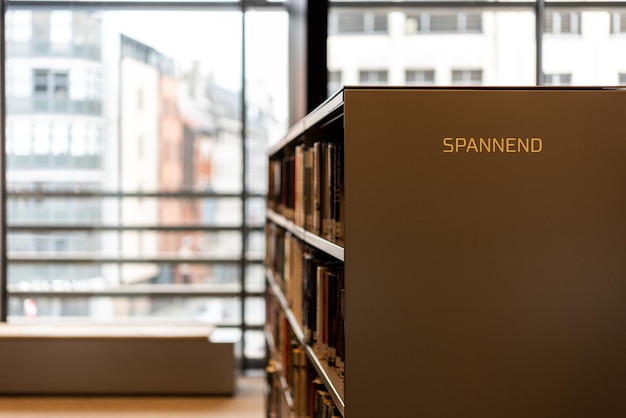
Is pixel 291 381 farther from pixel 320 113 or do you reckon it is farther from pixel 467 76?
pixel 467 76

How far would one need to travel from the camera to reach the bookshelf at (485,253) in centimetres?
184

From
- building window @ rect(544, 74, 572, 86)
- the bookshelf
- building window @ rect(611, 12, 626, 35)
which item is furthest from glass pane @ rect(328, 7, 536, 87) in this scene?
the bookshelf

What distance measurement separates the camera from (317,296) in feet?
8.09

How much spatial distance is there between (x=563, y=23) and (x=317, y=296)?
4.65 m

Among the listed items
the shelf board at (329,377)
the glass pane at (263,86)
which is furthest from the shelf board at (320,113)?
the glass pane at (263,86)

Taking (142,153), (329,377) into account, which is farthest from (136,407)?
(329,377)

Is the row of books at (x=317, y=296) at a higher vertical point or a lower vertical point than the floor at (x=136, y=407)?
higher

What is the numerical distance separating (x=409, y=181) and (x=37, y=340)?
16.2 ft

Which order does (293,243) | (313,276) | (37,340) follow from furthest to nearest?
(37,340), (293,243), (313,276)

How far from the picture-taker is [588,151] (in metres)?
1.87

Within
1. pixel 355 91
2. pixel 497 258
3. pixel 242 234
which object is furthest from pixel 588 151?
pixel 242 234

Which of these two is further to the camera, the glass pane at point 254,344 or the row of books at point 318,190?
the glass pane at point 254,344

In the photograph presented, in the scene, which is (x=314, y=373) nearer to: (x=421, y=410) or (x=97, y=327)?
(x=421, y=410)

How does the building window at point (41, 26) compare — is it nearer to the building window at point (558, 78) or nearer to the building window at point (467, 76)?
the building window at point (467, 76)
